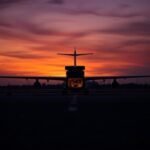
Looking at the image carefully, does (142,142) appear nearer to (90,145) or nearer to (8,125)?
(90,145)

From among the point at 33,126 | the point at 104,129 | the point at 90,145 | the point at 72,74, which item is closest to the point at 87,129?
the point at 104,129

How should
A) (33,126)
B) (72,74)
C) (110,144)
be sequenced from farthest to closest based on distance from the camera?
(72,74) < (33,126) < (110,144)

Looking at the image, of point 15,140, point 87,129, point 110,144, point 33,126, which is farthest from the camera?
point 33,126

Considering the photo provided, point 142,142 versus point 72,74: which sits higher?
point 72,74

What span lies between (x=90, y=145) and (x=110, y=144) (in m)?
0.44

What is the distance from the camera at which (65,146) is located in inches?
288

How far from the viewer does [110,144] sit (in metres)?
7.51

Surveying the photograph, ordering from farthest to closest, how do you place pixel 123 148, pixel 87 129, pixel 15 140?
pixel 87 129 < pixel 15 140 < pixel 123 148

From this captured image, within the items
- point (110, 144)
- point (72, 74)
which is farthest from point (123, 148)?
point (72, 74)

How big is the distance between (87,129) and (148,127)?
1855 millimetres

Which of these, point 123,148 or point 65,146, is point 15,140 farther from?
point 123,148

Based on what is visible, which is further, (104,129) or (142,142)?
(104,129)

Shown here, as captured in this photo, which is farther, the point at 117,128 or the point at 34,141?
the point at 117,128

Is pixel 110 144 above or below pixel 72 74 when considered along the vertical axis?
below
